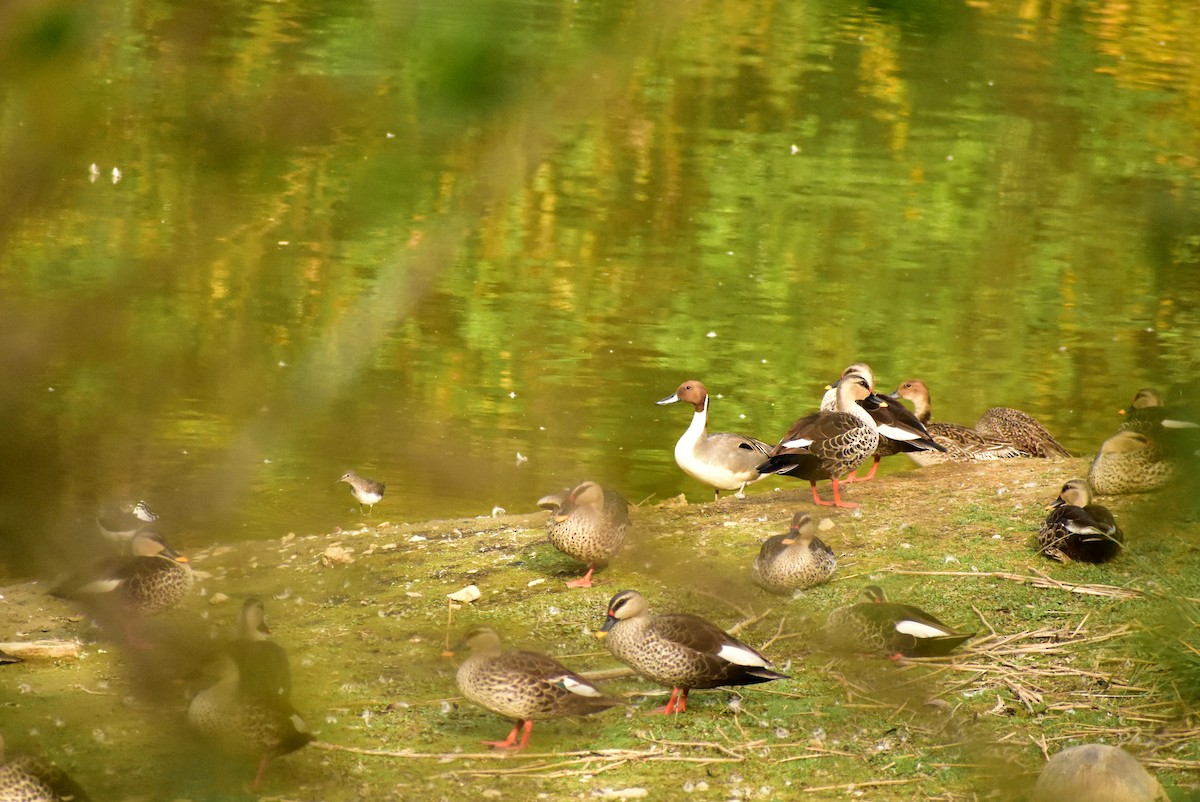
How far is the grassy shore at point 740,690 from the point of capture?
14.1ft

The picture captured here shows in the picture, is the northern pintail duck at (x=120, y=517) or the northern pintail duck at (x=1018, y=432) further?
the northern pintail duck at (x=1018, y=432)

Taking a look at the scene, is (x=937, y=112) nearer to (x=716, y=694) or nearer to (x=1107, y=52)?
(x=1107, y=52)

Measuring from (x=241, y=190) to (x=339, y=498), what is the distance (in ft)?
23.3

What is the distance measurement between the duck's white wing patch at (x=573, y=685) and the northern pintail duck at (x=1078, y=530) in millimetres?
2346

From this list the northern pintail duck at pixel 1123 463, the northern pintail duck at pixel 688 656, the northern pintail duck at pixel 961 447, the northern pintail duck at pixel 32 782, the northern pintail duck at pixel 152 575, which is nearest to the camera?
the northern pintail duck at pixel 152 575

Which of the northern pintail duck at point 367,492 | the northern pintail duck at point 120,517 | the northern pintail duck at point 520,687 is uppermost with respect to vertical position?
the northern pintail duck at point 120,517

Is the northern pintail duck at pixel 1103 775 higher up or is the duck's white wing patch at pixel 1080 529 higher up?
the northern pintail duck at pixel 1103 775

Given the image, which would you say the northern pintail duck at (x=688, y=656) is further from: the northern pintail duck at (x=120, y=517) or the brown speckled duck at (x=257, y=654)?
the brown speckled duck at (x=257, y=654)

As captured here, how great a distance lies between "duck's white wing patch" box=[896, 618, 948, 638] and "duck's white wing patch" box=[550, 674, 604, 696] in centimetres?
118

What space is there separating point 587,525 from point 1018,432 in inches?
132

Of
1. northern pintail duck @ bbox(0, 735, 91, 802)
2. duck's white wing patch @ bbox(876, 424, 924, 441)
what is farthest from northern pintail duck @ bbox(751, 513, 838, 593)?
northern pintail duck @ bbox(0, 735, 91, 802)

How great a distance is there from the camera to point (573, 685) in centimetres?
457

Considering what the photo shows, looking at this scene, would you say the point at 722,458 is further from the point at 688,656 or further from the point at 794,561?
the point at 688,656

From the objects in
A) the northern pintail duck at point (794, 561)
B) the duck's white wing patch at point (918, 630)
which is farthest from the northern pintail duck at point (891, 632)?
the northern pintail duck at point (794, 561)
